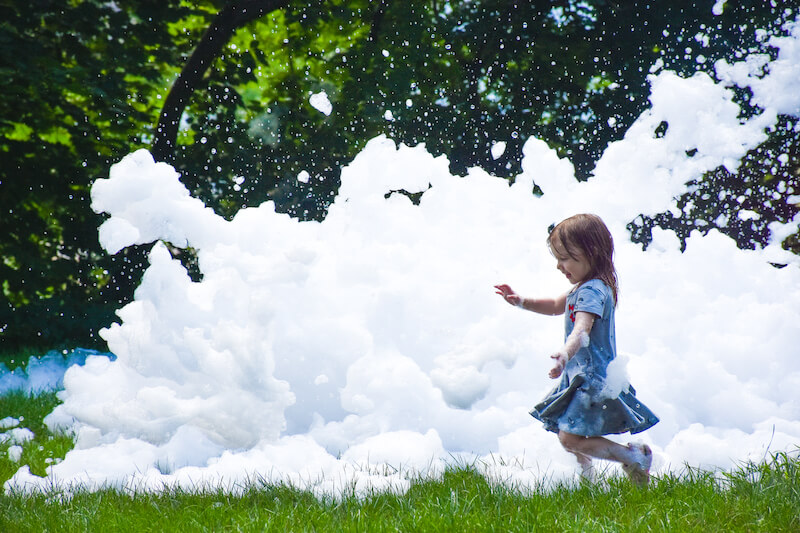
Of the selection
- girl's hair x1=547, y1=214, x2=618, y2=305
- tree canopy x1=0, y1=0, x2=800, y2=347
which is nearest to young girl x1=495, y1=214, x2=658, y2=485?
girl's hair x1=547, y1=214, x2=618, y2=305

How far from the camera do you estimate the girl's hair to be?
125 inches

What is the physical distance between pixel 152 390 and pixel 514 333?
2148 millimetres

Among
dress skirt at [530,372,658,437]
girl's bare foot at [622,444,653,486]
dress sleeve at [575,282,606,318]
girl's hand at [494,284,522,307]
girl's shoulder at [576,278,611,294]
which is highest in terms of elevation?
girl's hand at [494,284,522,307]

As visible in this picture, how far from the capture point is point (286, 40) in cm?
687

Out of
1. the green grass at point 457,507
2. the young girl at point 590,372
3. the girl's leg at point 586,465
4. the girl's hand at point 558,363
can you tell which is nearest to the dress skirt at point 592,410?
the young girl at point 590,372

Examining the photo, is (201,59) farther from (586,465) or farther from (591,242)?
(586,465)

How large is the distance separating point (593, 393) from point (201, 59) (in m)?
5.31

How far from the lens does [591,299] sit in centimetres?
306

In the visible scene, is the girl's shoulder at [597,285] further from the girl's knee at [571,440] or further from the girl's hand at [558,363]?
the girl's knee at [571,440]

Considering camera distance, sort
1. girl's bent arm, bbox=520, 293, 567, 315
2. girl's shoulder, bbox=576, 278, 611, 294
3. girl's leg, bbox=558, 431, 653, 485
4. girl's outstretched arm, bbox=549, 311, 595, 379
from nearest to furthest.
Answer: girl's outstretched arm, bbox=549, 311, 595, 379
girl's leg, bbox=558, 431, 653, 485
girl's shoulder, bbox=576, 278, 611, 294
girl's bent arm, bbox=520, 293, 567, 315

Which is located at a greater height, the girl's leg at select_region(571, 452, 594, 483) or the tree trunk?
the tree trunk

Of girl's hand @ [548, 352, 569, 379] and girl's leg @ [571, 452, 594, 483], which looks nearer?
girl's hand @ [548, 352, 569, 379]

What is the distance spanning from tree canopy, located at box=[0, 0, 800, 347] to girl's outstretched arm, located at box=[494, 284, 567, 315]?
126 inches

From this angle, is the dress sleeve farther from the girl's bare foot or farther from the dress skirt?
the girl's bare foot
